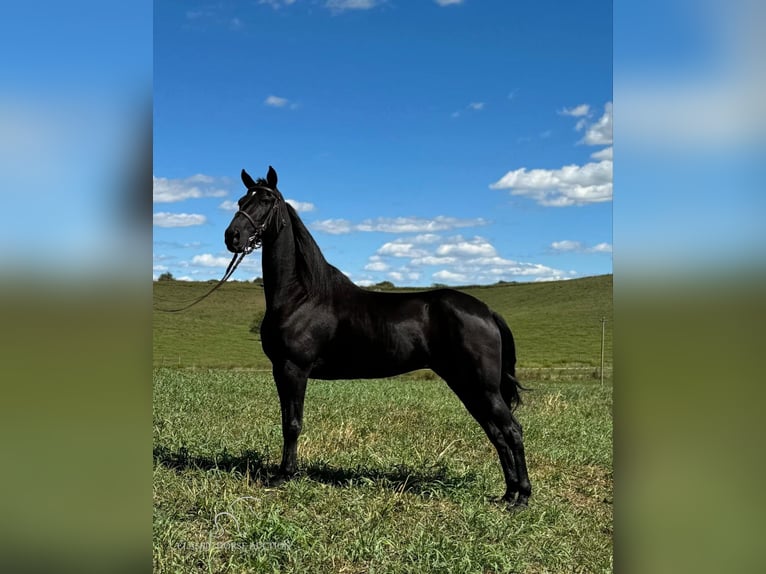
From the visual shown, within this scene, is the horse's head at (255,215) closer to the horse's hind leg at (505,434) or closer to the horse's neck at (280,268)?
the horse's neck at (280,268)

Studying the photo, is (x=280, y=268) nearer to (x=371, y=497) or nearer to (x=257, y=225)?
(x=257, y=225)

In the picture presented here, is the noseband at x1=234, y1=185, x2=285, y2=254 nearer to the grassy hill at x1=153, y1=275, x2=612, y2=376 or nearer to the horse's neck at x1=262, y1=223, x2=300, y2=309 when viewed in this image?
the horse's neck at x1=262, y1=223, x2=300, y2=309

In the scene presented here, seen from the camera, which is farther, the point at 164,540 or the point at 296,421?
the point at 296,421

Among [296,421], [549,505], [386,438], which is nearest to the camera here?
[549,505]

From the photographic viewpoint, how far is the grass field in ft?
13.1

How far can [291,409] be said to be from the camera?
546 cm

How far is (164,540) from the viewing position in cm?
405

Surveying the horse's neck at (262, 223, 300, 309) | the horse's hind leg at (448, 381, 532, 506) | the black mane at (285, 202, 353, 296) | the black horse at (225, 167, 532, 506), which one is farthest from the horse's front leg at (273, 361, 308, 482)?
the horse's hind leg at (448, 381, 532, 506)
